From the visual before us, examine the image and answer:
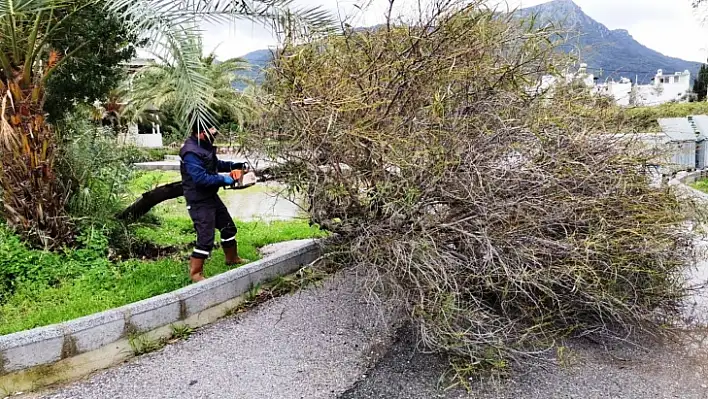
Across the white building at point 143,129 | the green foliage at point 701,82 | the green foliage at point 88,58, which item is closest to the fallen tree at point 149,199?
the white building at point 143,129

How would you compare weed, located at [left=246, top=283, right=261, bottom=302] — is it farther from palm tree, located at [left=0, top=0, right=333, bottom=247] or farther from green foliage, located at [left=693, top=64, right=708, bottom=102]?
green foliage, located at [left=693, top=64, right=708, bottom=102]

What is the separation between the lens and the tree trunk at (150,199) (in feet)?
19.9

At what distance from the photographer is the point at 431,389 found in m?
3.29

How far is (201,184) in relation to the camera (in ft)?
15.3

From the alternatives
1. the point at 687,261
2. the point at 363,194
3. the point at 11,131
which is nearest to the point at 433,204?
the point at 363,194

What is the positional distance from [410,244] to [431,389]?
36.1 inches

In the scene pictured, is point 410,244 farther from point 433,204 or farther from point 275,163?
point 275,163

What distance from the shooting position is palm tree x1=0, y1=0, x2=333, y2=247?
4125mm

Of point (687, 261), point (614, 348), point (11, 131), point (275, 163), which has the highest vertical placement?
point (11, 131)

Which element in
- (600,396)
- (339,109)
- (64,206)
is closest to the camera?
(600,396)

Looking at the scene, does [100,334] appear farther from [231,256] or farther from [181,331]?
[231,256]

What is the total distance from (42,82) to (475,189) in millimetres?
4216

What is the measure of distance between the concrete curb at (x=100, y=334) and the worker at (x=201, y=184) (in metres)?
0.40

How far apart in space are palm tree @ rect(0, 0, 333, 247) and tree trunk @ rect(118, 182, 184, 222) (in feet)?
3.46
